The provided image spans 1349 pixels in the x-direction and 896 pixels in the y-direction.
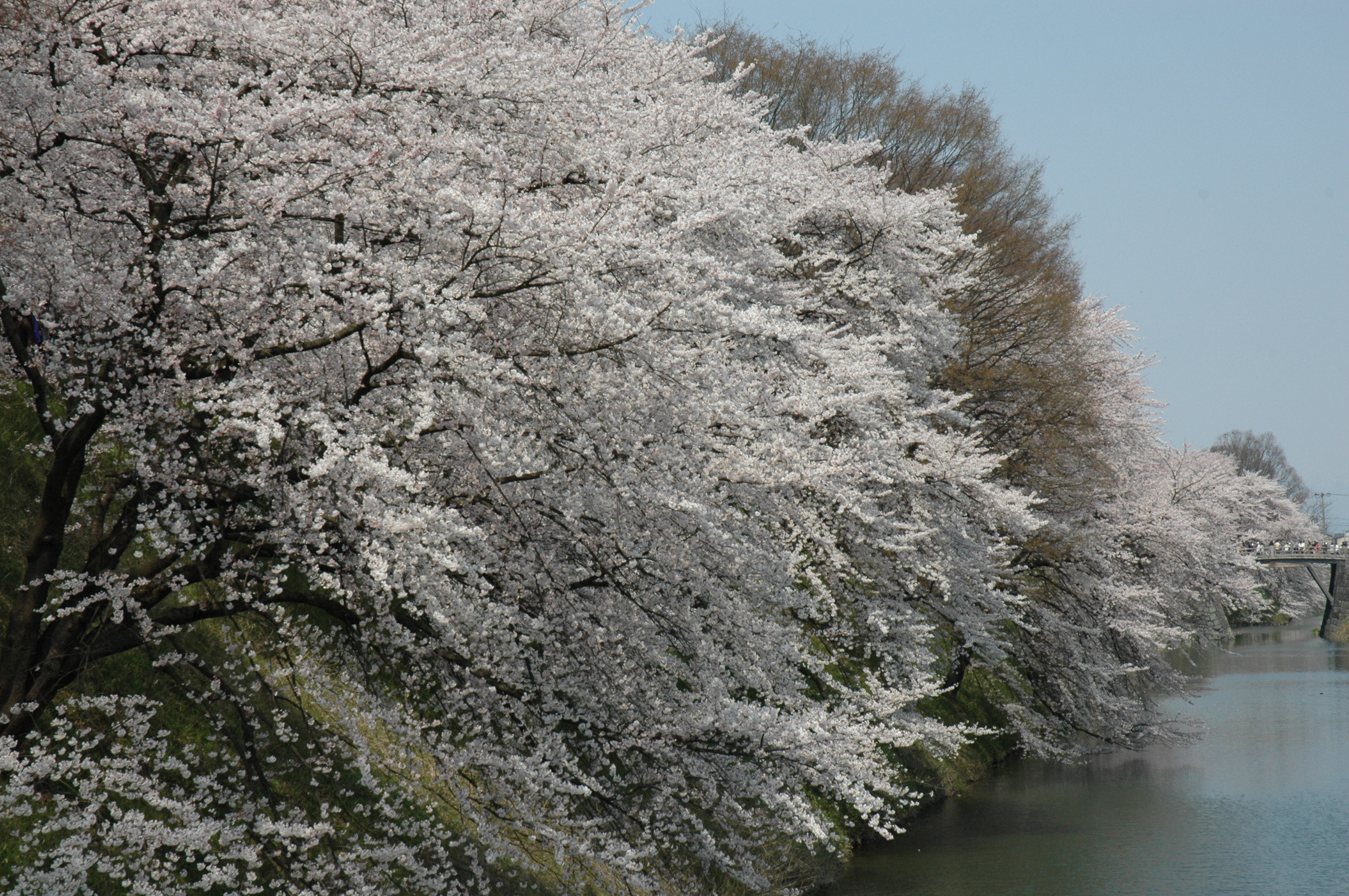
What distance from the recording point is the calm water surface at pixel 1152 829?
14938 mm

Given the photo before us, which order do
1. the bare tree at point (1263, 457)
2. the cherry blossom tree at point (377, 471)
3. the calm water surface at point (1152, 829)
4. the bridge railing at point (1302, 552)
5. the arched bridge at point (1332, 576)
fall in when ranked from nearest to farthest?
the cherry blossom tree at point (377, 471) → the calm water surface at point (1152, 829) → the arched bridge at point (1332, 576) → the bridge railing at point (1302, 552) → the bare tree at point (1263, 457)

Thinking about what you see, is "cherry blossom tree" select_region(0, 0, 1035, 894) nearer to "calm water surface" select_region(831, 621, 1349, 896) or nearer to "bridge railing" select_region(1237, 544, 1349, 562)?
"calm water surface" select_region(831, 621, 1349, 896)

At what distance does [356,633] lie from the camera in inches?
293

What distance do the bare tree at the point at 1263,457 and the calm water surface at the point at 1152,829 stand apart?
92.9 meters

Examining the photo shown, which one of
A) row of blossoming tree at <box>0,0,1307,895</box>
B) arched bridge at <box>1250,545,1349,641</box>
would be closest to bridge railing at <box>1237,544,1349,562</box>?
arched bridge at <box>1250,545,1349,641</box>

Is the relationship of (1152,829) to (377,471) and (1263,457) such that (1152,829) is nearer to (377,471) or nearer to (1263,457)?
(377,471)

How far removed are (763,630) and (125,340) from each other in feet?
16.2

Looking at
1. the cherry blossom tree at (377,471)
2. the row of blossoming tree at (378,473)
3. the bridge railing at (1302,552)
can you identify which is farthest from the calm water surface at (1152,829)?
the bridge railing at (1302,552)

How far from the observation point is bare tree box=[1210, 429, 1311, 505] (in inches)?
4380

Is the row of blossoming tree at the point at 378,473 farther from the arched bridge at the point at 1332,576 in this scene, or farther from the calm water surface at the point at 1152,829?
the arched bridge at the point at 1332,576

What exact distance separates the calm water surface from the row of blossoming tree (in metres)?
6.19

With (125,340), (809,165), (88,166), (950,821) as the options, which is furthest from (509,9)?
(950,821)

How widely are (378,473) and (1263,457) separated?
12719cm

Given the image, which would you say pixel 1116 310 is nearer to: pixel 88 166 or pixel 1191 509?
pixel 1191 509
